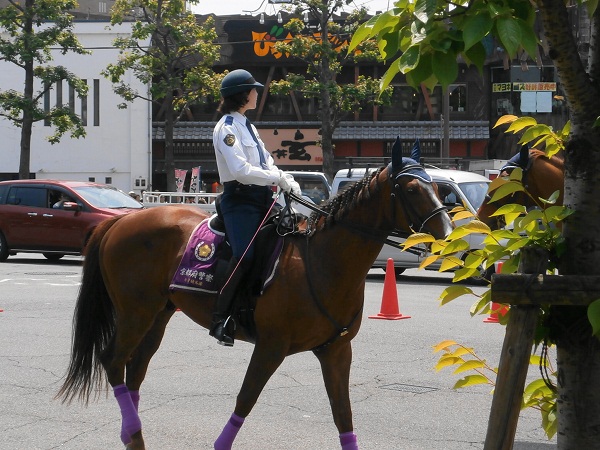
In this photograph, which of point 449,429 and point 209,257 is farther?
point 449,429

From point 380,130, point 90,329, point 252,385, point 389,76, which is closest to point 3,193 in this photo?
point 90,329

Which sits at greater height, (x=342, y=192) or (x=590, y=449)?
(x=342, y=192)

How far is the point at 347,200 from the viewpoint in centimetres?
576

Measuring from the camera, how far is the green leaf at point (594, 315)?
256 centimetres

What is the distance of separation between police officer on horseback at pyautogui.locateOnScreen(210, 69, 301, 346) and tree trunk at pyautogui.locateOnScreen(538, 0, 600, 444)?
308cm

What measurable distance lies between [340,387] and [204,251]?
1.31 m

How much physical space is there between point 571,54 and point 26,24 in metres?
35.6

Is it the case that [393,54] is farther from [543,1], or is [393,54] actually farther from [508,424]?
[508,424]

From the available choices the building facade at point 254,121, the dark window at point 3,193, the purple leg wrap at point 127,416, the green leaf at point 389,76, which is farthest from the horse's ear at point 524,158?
the building facade at point 254,121

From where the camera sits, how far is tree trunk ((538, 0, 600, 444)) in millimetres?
2752

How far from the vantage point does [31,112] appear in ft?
116

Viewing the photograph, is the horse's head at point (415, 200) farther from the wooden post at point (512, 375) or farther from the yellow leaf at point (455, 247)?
the wooden post at point (512, 375)

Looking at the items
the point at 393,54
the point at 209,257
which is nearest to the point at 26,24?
the point at 209,257

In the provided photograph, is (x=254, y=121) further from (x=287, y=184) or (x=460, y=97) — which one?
(x=287, y=184)
